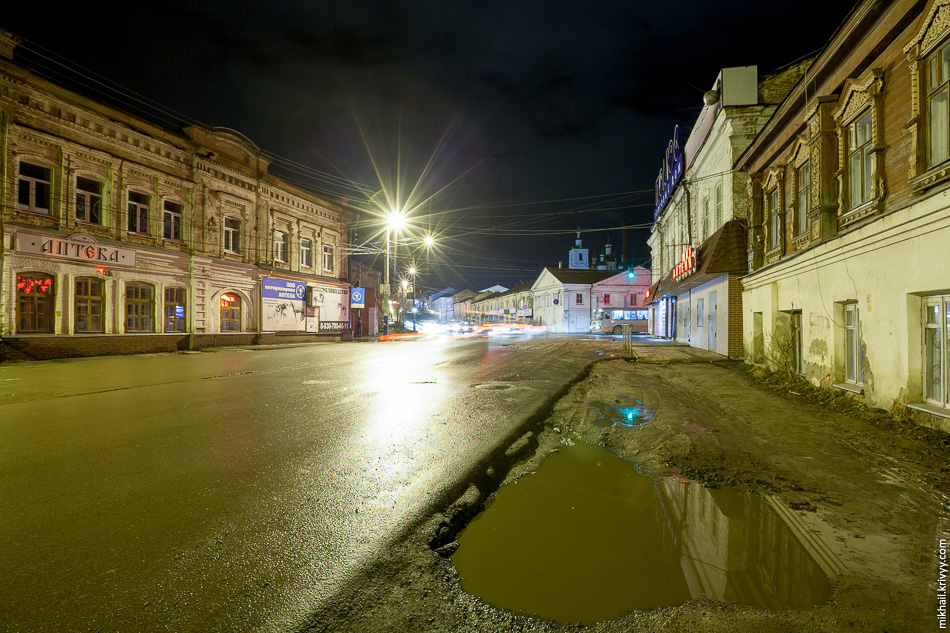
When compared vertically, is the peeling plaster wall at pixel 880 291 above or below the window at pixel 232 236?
below

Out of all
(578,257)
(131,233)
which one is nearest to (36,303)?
(131,233)

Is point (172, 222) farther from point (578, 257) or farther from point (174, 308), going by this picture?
point (578, 257)

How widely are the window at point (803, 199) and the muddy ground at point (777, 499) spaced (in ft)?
13.5

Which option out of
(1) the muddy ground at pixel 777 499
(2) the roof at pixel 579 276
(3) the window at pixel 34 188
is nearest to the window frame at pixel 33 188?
(3) the window at pixel 34 188

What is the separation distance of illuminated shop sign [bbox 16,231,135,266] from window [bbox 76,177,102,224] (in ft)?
3.39

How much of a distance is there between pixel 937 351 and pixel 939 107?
3.33 metres

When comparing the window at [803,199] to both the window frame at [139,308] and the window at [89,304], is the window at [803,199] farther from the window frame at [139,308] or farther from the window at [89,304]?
the window at [89,304]

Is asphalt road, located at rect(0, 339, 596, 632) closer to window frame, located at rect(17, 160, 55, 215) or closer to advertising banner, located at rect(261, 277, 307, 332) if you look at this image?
window frame, located at rect(17, 160, 55, 215)

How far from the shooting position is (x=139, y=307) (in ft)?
64.5

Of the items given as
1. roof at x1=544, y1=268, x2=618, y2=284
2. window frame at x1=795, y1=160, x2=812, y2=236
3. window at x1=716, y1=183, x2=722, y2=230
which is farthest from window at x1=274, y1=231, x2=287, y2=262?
roof at x1=544, y1=268, x2=618, y2=284

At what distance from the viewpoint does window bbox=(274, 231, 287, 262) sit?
89.9ft

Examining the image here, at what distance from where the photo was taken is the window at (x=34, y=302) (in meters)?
16.0

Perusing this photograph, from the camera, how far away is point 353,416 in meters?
6.49

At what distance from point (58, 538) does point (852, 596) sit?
4.90 meters
